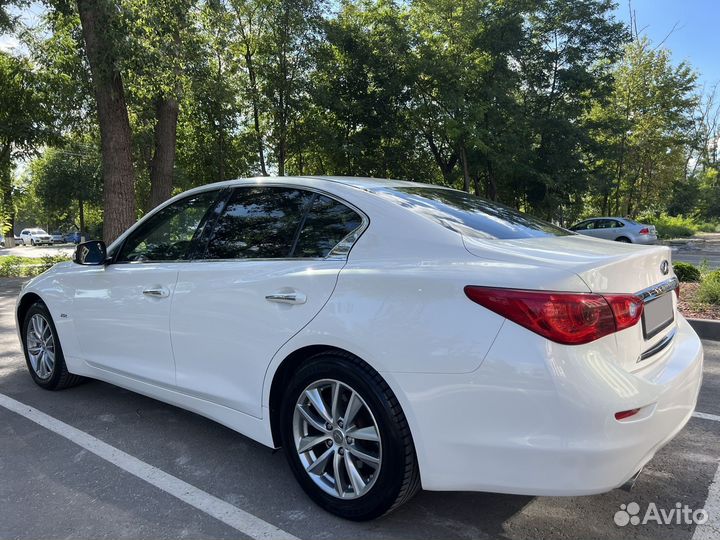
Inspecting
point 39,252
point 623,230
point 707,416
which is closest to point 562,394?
point 707,416

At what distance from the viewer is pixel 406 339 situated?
220 cm

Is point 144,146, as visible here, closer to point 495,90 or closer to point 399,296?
point 495,90

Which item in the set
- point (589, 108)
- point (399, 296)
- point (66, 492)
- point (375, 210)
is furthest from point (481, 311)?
point (589, 108)

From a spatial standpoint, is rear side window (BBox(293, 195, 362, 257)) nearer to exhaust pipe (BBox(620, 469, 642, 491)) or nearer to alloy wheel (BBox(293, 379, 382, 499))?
alloy wheel (BBox(293, 379, 382, 499))

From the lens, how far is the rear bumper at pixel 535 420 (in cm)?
193

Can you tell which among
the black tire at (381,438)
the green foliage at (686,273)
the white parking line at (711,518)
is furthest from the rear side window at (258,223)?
the green foliage at (686,273)

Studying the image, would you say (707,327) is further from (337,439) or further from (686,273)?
(337,439)

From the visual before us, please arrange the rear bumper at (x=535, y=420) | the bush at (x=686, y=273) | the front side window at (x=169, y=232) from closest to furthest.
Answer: the rear bumper at (x=535, y=420)
the front side window at (x=169, y=232)
the bush at (x=686, y=273)

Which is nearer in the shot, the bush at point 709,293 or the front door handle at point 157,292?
the front door handle at point 157,292

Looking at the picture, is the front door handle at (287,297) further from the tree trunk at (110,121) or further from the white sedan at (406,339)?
the tree trunk at (110,121)

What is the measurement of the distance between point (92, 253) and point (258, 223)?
155cm

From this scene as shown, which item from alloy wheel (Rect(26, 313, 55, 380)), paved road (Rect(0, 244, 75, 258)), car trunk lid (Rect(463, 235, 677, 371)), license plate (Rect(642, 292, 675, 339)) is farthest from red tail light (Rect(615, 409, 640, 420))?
paved road (Rect(0, 244, 75, 258))

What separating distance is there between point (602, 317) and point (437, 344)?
0.64 meters

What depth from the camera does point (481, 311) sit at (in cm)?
207
